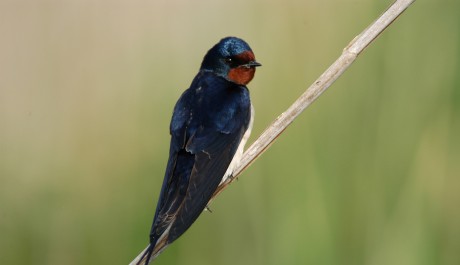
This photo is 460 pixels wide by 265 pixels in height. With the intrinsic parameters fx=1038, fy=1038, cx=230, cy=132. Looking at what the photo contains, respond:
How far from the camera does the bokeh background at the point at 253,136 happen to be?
2.63 m

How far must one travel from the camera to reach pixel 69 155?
9.50ft

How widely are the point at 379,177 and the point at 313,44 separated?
426mm

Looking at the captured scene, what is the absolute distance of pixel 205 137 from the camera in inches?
94.9

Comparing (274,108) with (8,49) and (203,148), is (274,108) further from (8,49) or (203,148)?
(8,49)

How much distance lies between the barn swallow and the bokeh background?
25 cm

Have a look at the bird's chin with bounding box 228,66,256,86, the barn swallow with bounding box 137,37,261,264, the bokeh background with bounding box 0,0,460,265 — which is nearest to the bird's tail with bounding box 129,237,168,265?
the barn swallow with bounding box 137,37,261,264

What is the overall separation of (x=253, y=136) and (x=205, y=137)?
40 centimetres

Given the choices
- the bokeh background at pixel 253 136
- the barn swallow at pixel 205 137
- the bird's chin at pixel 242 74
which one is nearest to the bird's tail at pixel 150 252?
the barn swallow at pixel 205 137

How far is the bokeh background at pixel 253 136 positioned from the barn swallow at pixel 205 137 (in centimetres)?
25

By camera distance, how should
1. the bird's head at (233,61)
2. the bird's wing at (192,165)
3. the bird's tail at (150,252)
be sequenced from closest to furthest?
the bird's tail at (150,252) → the bird's wing at (192,165) → the bird's head at (233,61)

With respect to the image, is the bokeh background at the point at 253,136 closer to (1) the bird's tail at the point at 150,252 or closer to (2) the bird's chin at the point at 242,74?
(2) the bird's chin at the point at 242,74

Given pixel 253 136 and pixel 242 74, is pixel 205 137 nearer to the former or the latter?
pixel 242 74

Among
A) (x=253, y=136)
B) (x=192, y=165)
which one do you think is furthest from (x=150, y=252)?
(x=253, y=136)

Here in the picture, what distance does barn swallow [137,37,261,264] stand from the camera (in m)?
2.22
